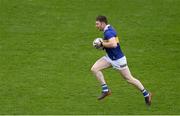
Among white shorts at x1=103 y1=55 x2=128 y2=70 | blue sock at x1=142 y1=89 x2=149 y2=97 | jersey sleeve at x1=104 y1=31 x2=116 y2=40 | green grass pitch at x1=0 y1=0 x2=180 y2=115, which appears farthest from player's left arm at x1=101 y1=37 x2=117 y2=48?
green grass pitch at x1=0 y1=0 x2=180 y2=115

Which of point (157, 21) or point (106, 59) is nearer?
point (106, 59)

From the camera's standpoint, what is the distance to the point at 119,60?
14461mm

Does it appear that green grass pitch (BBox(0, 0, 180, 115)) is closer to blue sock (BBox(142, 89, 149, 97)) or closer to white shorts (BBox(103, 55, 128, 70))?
blue sock (BBox(142, 89, 149, 97))

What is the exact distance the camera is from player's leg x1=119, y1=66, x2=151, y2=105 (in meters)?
14.5

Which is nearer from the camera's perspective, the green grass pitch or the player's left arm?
the player's left arm

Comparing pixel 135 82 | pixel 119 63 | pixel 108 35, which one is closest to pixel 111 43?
pixel 108 35

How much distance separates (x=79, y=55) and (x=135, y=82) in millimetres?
4287

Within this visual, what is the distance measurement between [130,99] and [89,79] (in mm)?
1801

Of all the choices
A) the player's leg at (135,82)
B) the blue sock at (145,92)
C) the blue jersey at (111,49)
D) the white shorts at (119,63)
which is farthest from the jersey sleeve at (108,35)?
the blue sock at (145,92)

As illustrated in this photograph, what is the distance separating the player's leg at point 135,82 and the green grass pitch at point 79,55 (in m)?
0.26

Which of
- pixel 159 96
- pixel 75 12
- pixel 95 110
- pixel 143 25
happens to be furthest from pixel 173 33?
pixel 95 110

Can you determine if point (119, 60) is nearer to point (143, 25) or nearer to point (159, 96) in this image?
point (159, 96)

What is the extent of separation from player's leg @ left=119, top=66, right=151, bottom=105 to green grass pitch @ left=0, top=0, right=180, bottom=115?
0.84ft

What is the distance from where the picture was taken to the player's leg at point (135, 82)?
14.5m
